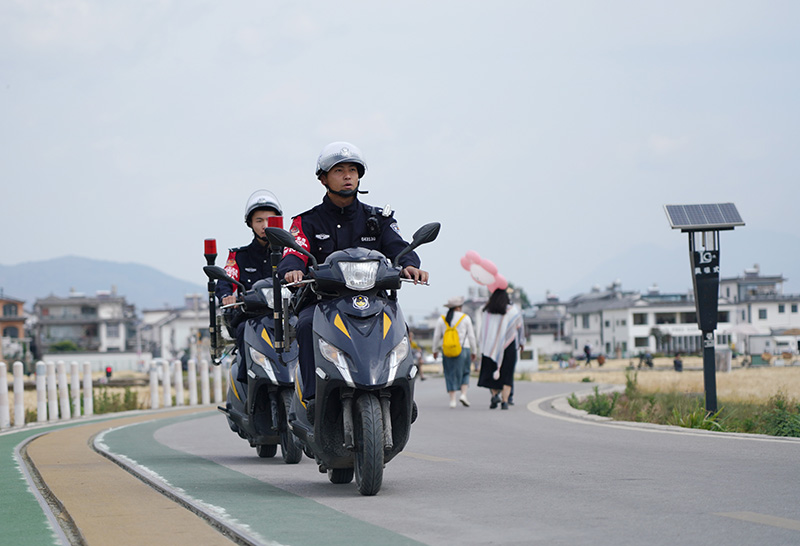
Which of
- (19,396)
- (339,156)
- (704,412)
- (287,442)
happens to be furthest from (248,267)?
(19,396)

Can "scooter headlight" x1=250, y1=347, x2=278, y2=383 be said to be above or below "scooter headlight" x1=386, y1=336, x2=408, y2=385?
below

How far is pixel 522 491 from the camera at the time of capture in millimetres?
6766

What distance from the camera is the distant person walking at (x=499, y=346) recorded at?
18.4 m

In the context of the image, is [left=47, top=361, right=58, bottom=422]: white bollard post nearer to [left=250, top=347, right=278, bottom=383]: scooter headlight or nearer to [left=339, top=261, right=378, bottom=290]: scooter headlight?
[left=250, top=347, right=278, bottom=383]: scooter headlight

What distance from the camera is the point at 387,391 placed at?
22.1 ft

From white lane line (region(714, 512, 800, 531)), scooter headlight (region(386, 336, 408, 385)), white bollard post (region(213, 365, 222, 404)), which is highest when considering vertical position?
scooter headlight (region(386, 336, 408, 385))

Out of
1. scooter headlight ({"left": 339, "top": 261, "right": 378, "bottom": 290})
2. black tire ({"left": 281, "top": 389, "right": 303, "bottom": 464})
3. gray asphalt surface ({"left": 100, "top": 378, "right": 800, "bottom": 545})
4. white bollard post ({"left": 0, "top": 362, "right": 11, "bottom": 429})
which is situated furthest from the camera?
white bollard post ({"left": 0, "top": 362, "right": 11, "bottom": 429})

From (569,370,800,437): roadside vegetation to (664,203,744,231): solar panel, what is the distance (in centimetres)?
209

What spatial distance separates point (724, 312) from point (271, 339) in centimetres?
12693

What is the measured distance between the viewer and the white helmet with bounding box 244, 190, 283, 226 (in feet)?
34.0

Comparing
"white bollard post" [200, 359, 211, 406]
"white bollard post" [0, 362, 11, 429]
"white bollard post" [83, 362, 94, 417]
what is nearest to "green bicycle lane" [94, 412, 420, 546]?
"white bollard post" [0, 362, 11, 429]

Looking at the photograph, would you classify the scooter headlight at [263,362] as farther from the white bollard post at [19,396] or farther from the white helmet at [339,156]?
the white bollard post at [19,396]

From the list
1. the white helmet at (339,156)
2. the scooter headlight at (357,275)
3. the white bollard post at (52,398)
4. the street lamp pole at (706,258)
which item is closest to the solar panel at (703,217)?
the street lamp pole at (706,258)

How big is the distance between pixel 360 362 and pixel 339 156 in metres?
1.49
